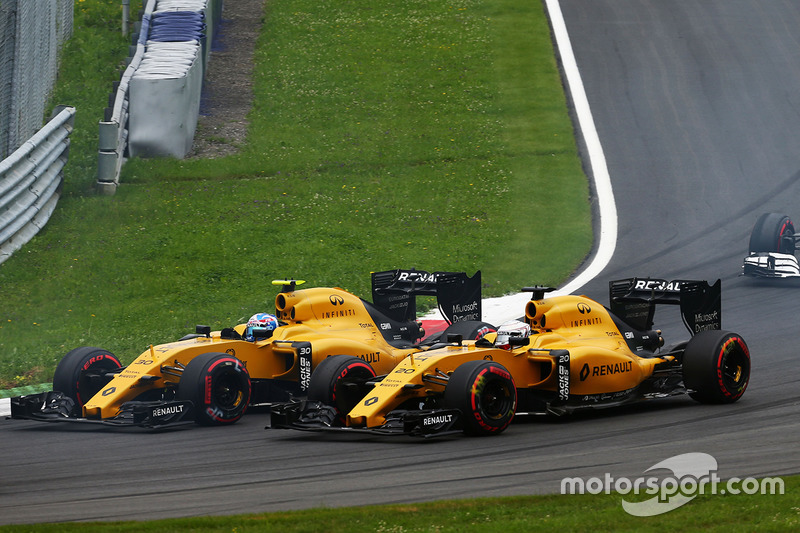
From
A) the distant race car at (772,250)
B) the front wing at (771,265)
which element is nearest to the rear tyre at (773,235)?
the distant race car at (772,250)

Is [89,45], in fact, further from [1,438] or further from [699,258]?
[1,438]

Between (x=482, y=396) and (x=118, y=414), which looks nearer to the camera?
(x=482, y=396)

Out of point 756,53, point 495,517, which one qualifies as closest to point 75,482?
point 495,517

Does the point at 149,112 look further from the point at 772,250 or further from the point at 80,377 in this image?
the point at 772,250

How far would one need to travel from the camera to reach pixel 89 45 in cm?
3559

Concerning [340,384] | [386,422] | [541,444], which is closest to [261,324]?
[340,384]

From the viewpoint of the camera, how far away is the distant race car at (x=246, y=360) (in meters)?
13.7

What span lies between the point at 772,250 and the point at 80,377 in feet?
44.3

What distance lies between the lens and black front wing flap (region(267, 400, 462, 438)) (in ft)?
39.1

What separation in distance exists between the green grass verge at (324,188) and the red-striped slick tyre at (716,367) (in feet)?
28.6

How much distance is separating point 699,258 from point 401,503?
15695 mm

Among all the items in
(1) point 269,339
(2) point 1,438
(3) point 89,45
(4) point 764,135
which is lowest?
(2) point 1,438

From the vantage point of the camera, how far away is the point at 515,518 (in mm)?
8414

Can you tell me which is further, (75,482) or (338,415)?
(338,415)
